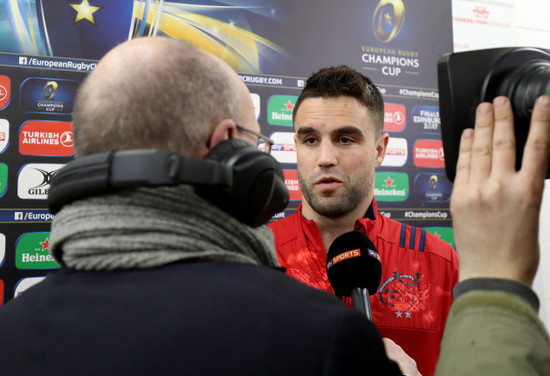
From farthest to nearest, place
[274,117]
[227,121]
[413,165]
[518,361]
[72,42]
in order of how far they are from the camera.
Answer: [413,165]
[274,117]
[72,42]
[227,121]
[518,361]

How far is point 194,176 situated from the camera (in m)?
0.57

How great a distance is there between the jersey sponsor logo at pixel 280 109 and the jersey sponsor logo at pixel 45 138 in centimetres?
81

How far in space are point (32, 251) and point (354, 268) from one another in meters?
1.32

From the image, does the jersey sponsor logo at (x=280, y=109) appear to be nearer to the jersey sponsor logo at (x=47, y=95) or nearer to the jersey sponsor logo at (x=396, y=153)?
the jersey sponsor logo at (x=396, y=153)

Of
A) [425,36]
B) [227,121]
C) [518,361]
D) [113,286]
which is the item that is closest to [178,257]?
[113,286]

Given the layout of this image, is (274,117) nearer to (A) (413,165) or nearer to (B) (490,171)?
(A) (413,165)

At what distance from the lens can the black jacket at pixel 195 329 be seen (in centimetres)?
48

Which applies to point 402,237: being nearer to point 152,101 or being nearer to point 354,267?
point 354,267

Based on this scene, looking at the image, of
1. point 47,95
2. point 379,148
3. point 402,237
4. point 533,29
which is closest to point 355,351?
point 402,237

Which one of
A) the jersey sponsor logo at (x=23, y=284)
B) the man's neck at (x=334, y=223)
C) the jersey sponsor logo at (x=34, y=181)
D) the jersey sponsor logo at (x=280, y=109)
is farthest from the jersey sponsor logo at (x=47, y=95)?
the man's neck at (x=334, y=223)

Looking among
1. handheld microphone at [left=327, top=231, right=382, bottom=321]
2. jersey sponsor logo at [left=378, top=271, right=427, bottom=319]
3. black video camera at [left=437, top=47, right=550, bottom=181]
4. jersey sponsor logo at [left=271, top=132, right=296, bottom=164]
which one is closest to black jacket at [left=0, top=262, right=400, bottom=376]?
black video camera at [left=437, top=47, right=550, bottom=181]

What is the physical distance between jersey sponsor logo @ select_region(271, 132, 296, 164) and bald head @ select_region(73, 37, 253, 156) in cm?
145

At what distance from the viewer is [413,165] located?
2324mm

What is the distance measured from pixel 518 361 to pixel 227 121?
43cm
